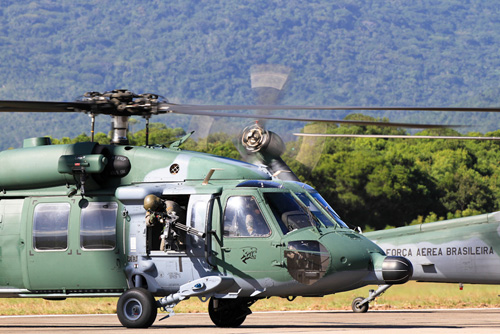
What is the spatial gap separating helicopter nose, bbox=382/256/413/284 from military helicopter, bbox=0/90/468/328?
0.02 meters

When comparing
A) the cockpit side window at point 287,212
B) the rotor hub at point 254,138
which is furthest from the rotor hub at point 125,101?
the rotor hub at point 254,138

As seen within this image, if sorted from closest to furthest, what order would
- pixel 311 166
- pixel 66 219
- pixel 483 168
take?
pixel 66 219, pixel 311 166, pixel 483 168

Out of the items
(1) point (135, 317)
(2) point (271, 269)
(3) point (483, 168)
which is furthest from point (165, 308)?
(3) point (483, 168)

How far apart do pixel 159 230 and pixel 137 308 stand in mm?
1372

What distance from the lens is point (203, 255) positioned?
15.2 m

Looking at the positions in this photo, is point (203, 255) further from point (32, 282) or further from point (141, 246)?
point (32, 282)

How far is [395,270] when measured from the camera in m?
14.6

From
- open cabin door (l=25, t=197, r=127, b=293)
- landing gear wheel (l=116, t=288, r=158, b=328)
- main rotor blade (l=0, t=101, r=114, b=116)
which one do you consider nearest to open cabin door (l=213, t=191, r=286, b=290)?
landing gear wheel (l=116, t=288, r=158, b=328)

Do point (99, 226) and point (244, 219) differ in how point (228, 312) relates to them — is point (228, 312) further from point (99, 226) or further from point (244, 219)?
point (99, 226)

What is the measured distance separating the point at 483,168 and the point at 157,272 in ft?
283

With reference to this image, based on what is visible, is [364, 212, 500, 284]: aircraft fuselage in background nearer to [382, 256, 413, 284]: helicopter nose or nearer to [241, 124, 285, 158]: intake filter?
[241, 124, 285, 158]: intake filter

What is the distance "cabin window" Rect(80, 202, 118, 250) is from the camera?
15.8m

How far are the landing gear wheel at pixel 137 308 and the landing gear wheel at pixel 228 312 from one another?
1609mm

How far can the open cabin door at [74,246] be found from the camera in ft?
51.7
